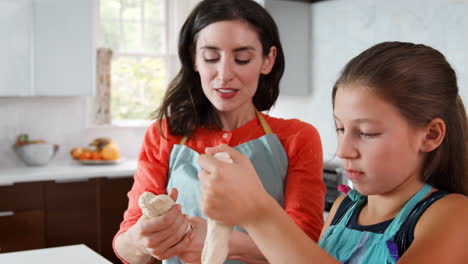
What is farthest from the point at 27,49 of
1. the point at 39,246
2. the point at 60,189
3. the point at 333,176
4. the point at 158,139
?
the point at 158,139

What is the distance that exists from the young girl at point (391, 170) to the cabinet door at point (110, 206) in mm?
2979

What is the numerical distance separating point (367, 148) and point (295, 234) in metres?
0.19

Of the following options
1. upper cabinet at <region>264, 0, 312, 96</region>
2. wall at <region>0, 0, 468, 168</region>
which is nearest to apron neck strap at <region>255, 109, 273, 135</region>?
wall at <region>0, 0, 468, 168</region>

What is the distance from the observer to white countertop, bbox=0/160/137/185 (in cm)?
351

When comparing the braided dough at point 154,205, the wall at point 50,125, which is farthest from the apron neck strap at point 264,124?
the wall at point 50,125

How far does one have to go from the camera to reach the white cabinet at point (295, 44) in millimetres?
3518

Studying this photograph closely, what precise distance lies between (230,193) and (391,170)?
30 cm

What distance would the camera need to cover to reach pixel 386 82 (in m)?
0.90

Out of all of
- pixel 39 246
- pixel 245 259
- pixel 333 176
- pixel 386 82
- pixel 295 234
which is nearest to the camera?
pixel 295 234

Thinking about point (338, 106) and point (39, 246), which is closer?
point (338, 106)

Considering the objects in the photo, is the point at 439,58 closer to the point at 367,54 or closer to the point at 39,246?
the point at 367,54

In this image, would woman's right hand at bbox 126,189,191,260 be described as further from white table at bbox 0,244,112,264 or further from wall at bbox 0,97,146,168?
wall at bbox 0,97,146,168

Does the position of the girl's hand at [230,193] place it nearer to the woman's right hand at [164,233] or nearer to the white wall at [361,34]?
the woman's right hand at [164,233]

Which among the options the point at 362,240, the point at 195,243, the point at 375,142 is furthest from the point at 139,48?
the point at 375,142
